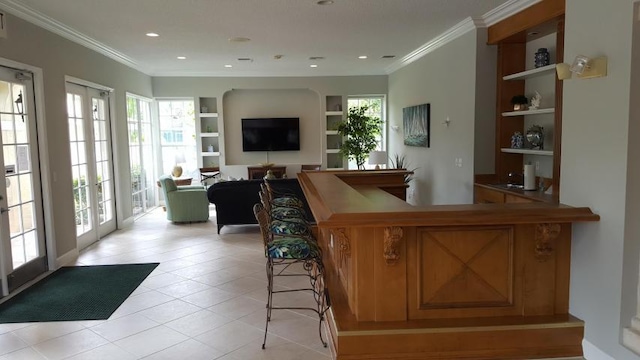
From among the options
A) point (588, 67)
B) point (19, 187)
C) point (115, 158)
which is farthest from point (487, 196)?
point (115, 158)

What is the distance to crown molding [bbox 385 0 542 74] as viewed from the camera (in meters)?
4.65

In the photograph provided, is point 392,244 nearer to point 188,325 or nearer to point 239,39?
point 188,325

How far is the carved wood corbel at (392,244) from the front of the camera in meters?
2.65

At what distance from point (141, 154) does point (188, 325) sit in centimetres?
583

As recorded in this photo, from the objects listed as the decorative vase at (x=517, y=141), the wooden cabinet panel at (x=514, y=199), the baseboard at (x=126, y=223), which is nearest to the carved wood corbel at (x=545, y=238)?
the wooden cabinet panel at (x=514, y=199)

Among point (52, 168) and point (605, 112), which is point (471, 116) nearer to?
point (605, 112)

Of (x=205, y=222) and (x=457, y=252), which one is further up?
(x=457, y=252)

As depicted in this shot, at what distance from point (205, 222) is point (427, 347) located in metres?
5.71

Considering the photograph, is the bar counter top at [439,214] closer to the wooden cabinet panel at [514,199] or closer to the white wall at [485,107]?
the wooden cabinet panel at [514,199]

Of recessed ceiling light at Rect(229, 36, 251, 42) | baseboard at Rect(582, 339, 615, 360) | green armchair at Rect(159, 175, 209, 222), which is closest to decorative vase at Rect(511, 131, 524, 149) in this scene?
baseboard at Rect(582, 339, 615, 360)

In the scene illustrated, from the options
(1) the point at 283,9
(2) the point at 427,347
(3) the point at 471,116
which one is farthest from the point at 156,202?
(2) the point at 427,347

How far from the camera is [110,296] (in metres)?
4.27

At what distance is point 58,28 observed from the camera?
5215 mm

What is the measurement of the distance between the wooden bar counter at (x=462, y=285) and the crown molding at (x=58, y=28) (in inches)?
148
